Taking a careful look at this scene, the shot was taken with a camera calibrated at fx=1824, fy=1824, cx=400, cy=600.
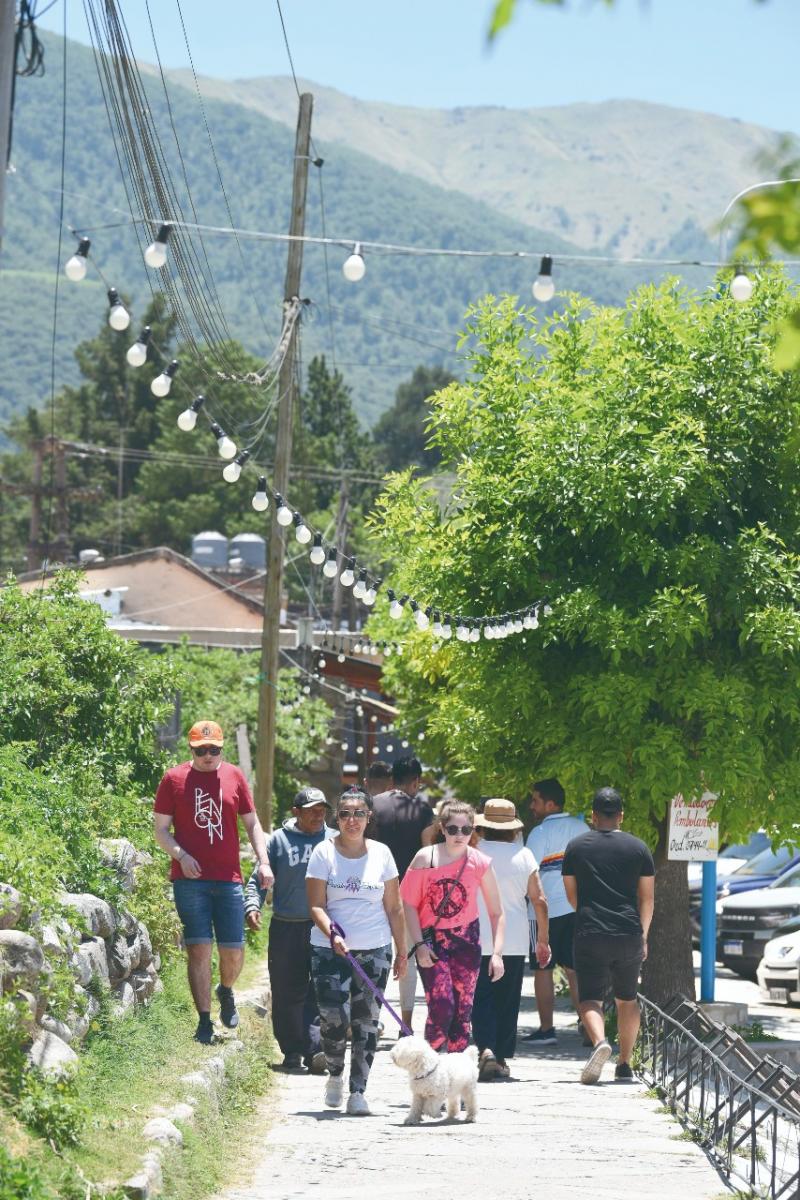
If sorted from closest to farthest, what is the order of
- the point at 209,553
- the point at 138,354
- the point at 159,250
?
the point at 159,250 < the point at 138,354 < the point at 209,553

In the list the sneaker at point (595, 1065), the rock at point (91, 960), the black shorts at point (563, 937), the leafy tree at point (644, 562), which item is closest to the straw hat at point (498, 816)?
the sneaker at point (595, 1065)

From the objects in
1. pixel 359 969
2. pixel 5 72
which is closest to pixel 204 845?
pixel 359 969

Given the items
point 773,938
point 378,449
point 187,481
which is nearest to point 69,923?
point 773,938

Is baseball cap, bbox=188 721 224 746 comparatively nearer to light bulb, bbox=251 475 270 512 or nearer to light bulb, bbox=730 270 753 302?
light bulb, bbox=730 270 753 302

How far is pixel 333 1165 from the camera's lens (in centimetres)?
815

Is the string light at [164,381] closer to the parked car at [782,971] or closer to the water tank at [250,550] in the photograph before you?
the parked car at [782,971]

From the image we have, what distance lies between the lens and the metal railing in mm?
8078

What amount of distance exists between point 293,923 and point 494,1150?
9.24 ft

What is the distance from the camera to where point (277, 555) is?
21844 millimetres

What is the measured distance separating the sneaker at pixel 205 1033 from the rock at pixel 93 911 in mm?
788

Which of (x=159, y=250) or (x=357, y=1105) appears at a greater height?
(x=159, y=250)

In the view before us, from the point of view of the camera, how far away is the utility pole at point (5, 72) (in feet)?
20.4

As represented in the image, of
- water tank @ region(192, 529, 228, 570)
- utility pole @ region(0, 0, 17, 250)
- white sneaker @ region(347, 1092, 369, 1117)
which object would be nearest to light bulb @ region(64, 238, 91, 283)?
utility pole @ region(0, 0, 17, 250)

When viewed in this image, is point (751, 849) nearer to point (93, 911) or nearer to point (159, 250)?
point (159, 250)
